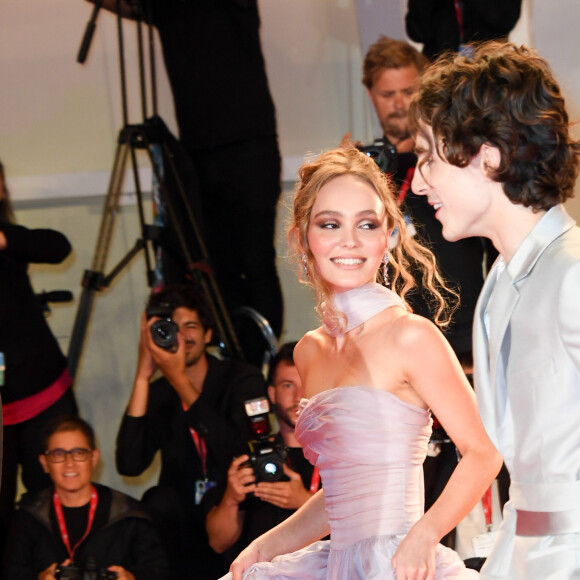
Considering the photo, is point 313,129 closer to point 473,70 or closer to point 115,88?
point 115,88

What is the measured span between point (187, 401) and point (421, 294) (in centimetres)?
100

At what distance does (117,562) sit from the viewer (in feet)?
10.6

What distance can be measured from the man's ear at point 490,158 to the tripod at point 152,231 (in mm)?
2335

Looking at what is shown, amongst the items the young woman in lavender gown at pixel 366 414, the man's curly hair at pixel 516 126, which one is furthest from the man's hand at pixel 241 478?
the man's curly hair at pixel 516 126

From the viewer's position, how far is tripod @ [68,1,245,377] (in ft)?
12.7

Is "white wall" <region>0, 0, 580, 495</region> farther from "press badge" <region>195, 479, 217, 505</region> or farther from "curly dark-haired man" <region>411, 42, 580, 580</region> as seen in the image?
"curly dark-haired man" <region>411, 42, 580, 580</region>

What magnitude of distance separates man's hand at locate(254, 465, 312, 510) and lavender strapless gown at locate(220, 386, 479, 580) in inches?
41.5

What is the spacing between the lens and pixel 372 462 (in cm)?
201

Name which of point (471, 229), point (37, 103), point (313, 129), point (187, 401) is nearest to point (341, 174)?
point (471, 229)

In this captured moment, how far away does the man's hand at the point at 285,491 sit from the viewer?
10.2ft

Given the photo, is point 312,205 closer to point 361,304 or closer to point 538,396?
point 361,304

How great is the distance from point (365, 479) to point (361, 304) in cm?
38

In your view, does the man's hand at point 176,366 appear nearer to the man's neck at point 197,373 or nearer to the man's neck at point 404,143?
the man's neck at point 197,373

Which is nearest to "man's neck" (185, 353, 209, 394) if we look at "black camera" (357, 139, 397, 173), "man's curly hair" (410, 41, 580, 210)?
"black camera" (357, 139, 397, 173)
